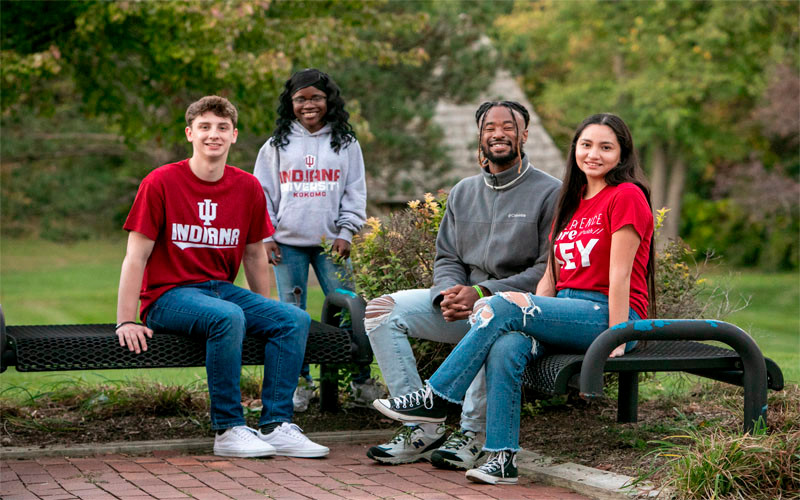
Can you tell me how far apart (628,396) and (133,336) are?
Result: 2325 mm

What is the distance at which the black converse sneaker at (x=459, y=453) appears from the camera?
4473 millimetres

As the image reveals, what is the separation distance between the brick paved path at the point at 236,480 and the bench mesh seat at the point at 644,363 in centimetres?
46

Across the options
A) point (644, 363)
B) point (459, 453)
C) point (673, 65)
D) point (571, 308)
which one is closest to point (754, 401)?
point (644, 363)

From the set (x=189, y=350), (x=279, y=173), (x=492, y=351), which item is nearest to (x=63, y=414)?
(x=189, y=350)

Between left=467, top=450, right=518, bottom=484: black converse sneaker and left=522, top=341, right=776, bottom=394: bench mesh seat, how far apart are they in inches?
12.6

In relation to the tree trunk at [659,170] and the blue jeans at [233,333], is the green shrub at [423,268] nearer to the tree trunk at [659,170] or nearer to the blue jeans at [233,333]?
the blue jeans at [233,333]

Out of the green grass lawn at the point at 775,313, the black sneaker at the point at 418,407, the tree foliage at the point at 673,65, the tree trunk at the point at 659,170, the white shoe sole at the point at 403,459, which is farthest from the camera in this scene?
the tree trunk at the point at 659,170

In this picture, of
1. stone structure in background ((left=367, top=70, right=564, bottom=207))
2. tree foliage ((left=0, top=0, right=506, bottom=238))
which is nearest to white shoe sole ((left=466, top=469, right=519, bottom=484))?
tree foliage ((left=0, top=0, right=506, bottom=238))

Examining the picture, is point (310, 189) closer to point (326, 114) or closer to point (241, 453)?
point (326, 114)

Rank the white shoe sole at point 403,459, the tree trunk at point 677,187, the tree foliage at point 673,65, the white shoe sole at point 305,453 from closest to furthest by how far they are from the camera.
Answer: the white shoe sole at point 403,459, the white shoe sole at point 305,453, the tree foliage at point 673,65, the tree trunk at point 677,187

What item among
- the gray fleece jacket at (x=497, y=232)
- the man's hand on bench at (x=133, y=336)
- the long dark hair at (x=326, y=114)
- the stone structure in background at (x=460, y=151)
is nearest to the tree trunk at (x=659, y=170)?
the stone structure in background at (x=460, y=151)

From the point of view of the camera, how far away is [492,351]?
13.9 feet

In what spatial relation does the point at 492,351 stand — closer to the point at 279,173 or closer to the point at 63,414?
the point at 279,173

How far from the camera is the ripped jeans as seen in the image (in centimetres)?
421
